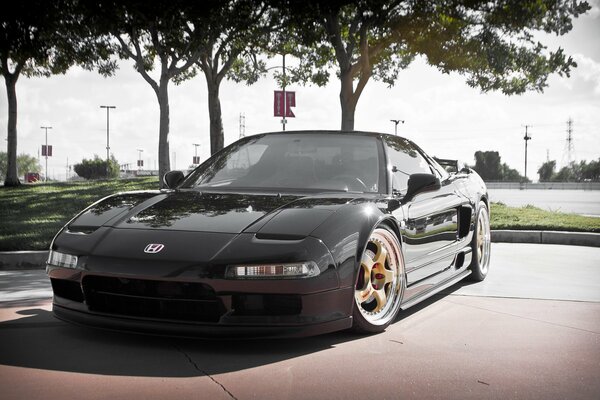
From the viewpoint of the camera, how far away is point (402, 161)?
5164mm

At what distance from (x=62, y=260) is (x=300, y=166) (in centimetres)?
173

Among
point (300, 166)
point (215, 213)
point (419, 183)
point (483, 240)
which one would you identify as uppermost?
point (300, 166)

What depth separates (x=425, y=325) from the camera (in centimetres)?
443

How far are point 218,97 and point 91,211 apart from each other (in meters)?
18.1

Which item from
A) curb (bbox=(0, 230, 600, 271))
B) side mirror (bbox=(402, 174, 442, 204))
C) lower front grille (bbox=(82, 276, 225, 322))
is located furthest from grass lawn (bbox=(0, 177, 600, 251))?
side mirror (bbox=(402, 174, 442, 204))

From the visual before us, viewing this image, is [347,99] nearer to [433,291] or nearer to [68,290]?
[433,291]

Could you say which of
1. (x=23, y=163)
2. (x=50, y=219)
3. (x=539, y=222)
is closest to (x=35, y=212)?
(x=50, y=219)

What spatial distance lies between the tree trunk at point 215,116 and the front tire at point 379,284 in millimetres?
17582

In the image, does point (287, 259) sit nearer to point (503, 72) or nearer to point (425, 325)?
point (425, 325)

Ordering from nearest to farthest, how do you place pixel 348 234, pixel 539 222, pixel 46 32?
1. pixel 348 234
2. pixel 539 222
3. pixel 46 32

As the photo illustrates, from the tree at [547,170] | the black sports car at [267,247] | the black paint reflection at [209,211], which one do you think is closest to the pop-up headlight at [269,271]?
the black sports car at [267,247]

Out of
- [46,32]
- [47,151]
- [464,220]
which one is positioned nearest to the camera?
[464,220]

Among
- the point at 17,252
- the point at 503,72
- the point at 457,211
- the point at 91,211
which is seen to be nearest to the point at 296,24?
the point at 503,72

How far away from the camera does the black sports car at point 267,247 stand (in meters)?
3.49
